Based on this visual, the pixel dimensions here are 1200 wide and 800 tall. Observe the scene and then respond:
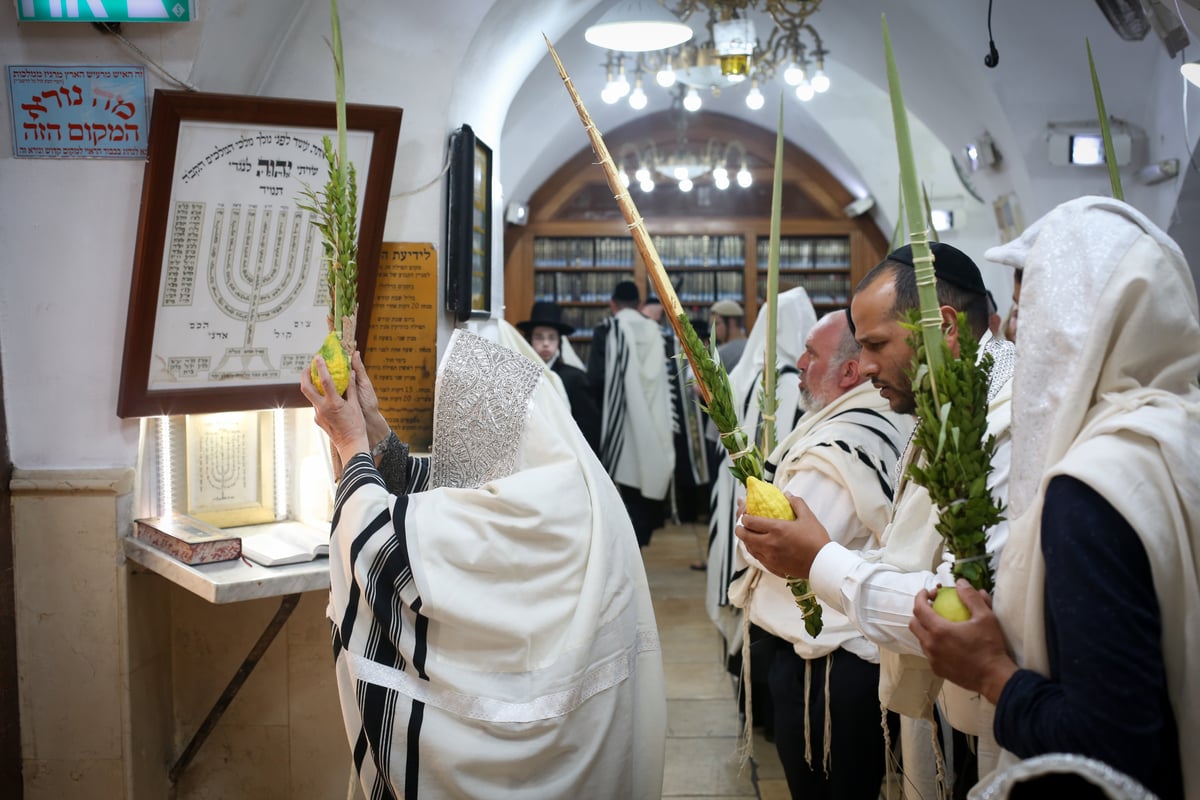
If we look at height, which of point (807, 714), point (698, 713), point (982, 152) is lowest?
point (698, 713)

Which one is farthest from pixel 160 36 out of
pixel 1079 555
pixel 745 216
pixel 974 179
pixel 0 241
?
pixel 745 216

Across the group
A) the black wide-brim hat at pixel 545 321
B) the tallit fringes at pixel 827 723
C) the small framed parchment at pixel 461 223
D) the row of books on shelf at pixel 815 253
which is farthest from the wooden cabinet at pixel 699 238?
the tallit fringes at pixel 827 723

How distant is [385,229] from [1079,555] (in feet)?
7.93

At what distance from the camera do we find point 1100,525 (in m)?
1.10

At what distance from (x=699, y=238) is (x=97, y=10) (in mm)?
8950

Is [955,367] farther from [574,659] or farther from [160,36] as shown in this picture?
[160,36]

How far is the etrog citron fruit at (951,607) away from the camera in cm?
123

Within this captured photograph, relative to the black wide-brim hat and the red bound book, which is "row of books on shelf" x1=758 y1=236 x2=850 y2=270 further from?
the red bound book

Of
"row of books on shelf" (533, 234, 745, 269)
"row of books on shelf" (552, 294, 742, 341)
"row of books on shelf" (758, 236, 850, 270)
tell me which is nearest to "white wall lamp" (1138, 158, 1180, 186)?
"row of books on shelf" (758, 236, 850, 270)

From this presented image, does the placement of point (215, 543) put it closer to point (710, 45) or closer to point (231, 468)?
point (231, 468)

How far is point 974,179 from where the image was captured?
6824 millimetres

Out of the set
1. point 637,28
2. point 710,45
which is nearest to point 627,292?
point 710,45

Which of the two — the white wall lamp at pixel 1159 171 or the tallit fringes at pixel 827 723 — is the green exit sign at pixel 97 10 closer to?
the tallit fringes at pixel 827 723

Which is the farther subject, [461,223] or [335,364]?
[461,223]
